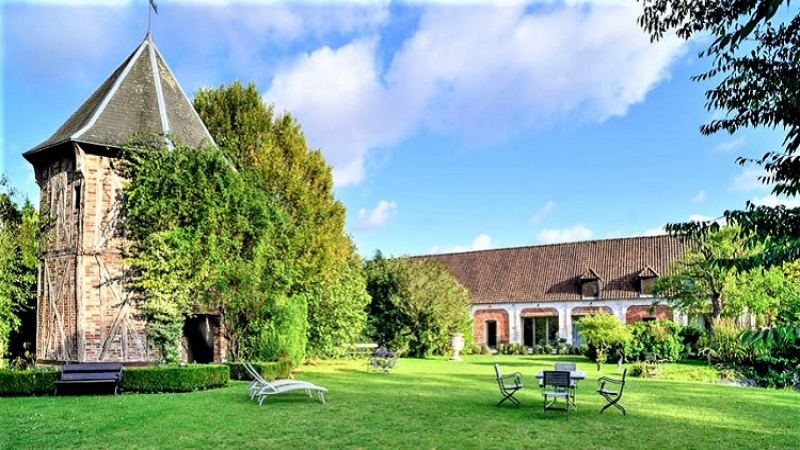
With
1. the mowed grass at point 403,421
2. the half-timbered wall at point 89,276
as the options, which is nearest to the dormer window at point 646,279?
the mowed grass at point 403,421

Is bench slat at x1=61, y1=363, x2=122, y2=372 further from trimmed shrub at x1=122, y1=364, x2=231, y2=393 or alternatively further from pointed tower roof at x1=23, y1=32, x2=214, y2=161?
pointed tower roof at x1=23, y1=32, x2=214, y2=161

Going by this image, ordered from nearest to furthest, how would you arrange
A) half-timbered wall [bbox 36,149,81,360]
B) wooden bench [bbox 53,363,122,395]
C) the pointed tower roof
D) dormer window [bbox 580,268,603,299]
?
wooden bench [bbox 53,363,122,395]
half-timbered wall [bbox 36,149,81,360]
the pointed tower roof
dormer window [bbox 580,268,603,299]

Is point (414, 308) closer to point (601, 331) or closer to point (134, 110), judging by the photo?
point (601, 331)

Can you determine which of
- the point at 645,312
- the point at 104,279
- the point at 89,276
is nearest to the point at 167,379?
the point at 104,279

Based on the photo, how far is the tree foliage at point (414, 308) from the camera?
3092cm

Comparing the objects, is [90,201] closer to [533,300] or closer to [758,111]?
[758,111]

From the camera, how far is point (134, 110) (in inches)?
794

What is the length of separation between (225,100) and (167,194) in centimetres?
778

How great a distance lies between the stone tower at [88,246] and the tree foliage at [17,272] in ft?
2.43

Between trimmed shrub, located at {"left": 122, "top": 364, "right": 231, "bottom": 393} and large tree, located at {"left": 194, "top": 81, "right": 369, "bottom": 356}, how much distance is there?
27.5 ft

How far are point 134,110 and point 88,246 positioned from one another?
481 cm

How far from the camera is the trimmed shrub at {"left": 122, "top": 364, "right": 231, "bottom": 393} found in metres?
14.7

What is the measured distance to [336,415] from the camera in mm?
11164

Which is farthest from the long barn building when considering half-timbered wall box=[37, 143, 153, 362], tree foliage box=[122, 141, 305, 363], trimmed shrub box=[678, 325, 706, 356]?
half-timbered wall box=[37, 143, 153, 362]
